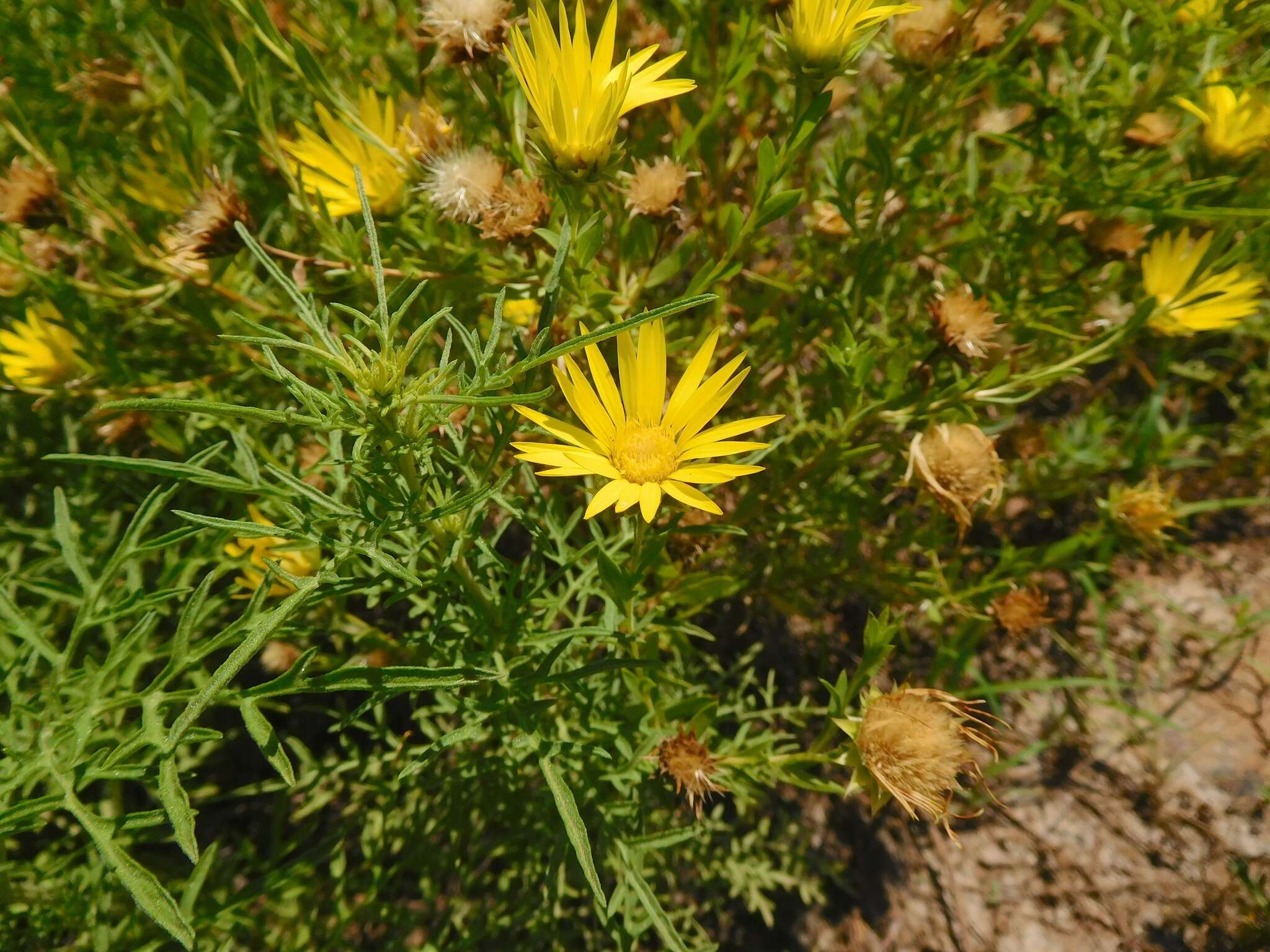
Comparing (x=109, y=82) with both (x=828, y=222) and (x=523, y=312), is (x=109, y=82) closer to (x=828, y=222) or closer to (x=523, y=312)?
(x=523, y=312)

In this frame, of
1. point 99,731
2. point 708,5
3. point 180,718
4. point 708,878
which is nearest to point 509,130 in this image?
point 708,5

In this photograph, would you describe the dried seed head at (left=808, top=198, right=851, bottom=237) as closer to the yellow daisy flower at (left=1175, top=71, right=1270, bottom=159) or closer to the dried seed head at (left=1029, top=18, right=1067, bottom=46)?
the dried seed head at (left=1029, top=18, right=1067, bottom=46)

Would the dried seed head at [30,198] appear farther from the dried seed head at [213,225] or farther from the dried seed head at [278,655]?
the dried seed head at [278,655]

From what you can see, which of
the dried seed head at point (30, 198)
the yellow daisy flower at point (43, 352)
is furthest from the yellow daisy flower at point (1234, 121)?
the yellow daisy flower at point (43, 352)

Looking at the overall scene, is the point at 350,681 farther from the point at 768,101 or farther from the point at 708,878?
the point at 768,101

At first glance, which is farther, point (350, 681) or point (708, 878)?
point (708, 878)

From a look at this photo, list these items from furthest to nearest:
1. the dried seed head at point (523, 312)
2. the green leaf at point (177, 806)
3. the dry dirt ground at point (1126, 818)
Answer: the dry dirt ground at point (1126, 818), the dried seed head at point (523, 312), the green leaf at point (177, 806)
